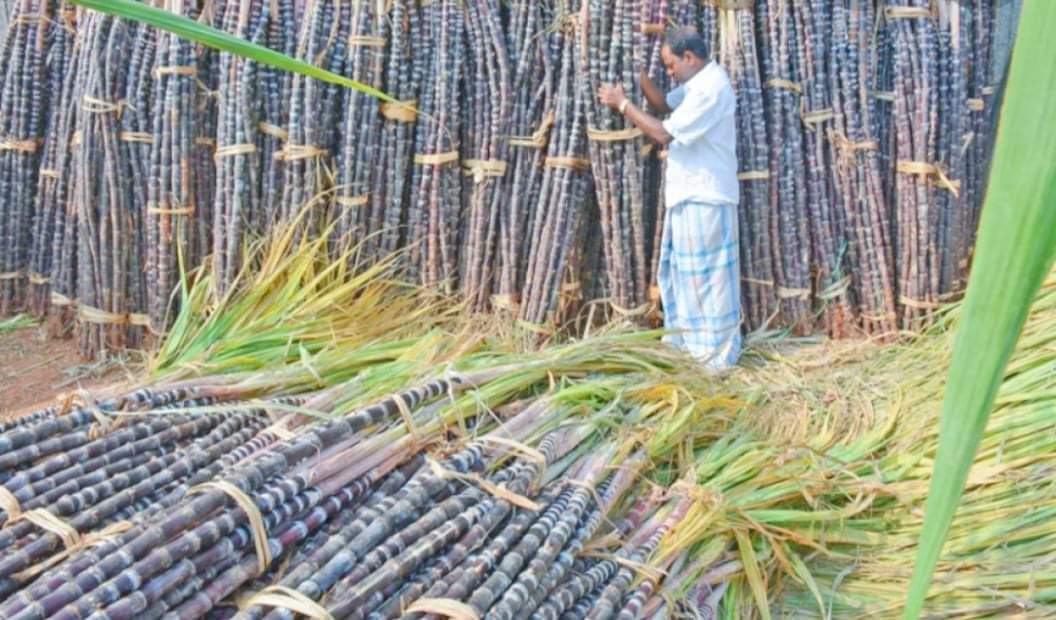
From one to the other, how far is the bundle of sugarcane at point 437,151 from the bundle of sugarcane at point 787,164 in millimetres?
1413

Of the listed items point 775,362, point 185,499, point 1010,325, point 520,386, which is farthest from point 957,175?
point 1010,325

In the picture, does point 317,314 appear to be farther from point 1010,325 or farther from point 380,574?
point 1010,325

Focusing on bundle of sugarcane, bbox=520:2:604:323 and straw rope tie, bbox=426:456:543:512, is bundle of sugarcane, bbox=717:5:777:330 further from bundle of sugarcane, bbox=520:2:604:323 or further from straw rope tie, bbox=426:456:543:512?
straw rope tie, bbox=426:456:543:512

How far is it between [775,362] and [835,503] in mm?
1771

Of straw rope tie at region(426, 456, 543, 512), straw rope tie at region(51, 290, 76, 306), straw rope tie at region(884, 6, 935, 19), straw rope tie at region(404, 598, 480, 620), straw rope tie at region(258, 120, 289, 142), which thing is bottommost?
straw rope tie at region(404, 598, 480, 620)

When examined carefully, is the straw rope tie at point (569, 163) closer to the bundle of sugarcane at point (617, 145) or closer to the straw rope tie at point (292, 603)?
the bundle of sugarcane at point (617, 145)

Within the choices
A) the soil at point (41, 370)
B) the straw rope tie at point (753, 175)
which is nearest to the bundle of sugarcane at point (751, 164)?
the straw rope tie at point (753, 175)

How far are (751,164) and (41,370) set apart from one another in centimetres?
355

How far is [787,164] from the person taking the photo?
427 centimetres

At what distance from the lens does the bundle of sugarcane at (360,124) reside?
408cm

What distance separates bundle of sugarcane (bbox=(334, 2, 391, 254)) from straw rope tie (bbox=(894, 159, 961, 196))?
243 centimetres

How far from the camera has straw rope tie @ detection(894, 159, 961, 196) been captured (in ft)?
13.9

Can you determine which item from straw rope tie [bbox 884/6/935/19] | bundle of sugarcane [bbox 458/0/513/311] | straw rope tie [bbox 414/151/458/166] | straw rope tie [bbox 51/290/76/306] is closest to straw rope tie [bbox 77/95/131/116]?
straw rope tie [bbox 51/290/76/306]

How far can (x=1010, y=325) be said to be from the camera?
0.28 meters
